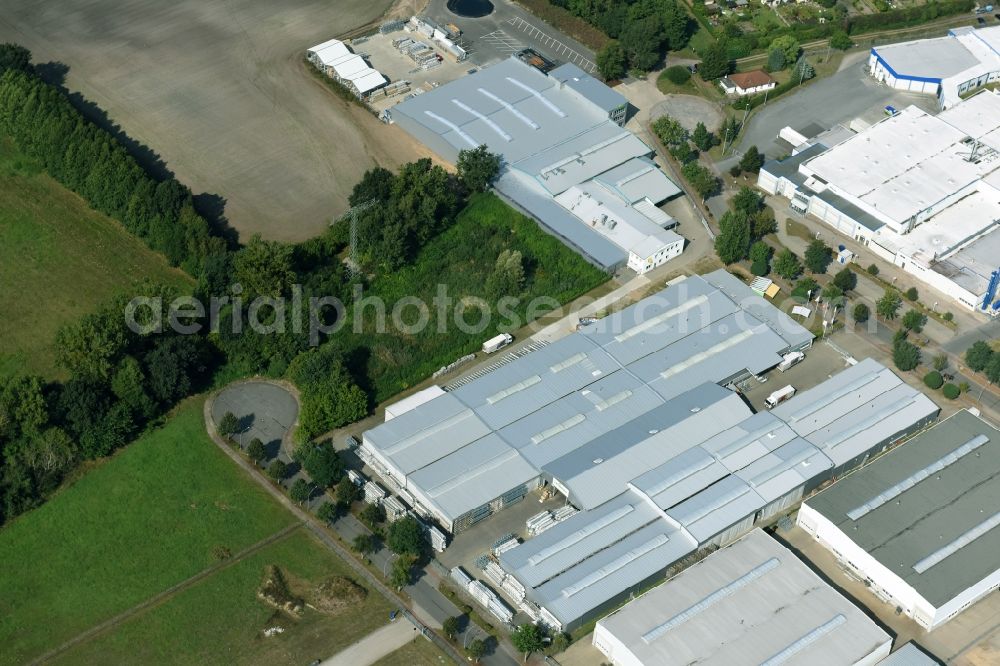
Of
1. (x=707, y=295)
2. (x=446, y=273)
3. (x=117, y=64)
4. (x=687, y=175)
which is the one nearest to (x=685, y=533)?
(x=707, y=295)

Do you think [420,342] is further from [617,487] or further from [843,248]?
[843,248]

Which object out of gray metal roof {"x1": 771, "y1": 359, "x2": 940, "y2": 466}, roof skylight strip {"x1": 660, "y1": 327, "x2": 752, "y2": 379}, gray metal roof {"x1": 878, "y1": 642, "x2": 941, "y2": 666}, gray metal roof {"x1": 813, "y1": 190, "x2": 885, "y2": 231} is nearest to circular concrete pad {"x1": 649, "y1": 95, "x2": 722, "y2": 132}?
gray metal roof {"x1": 813, "y1": 190, "x2": 885, "y2": 231}

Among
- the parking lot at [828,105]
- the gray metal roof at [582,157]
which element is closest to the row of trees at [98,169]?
the gray metal roof at [582,157]

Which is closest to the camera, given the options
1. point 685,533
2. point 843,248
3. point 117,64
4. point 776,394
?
point 685,533

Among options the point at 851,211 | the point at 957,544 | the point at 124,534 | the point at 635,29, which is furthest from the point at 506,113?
the point at 957,544

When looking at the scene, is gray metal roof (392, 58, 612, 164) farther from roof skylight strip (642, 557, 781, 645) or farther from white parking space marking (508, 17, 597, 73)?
roof skylight strip (642, 557, 781, 645)

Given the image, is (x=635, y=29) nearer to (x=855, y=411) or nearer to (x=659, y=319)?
(x=659, y=319)

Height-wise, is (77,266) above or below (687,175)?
below

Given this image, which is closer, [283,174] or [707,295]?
[707,295]

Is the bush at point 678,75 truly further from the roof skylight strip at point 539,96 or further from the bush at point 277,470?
the bush at point 277,470
